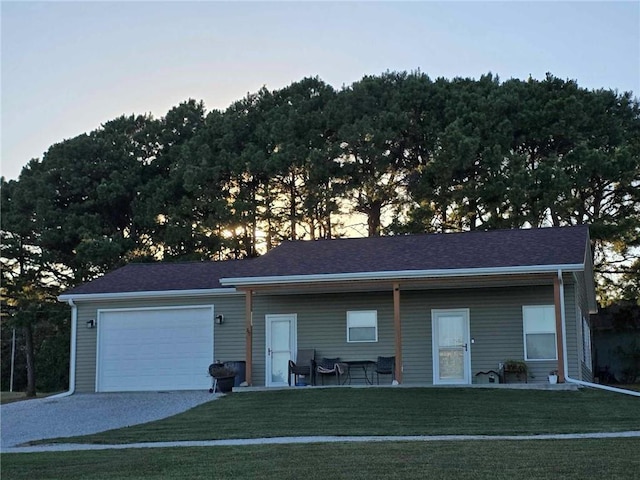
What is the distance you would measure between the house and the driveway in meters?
1.34

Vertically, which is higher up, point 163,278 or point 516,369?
point 163,278

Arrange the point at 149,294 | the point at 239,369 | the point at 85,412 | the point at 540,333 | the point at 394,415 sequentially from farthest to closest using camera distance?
the point at 149,294 → the point at 239,369 → the point at 540,333 → the point at 85,412 → the point at 394,415

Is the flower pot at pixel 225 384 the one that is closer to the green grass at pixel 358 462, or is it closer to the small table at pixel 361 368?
the small table at pixel 361 368

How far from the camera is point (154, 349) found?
862 inches

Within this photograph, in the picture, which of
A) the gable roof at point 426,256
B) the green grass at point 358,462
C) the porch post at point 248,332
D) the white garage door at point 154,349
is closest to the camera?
the green grass at point 358,462

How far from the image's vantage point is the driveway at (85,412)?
50.2ft

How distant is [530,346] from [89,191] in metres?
21.5

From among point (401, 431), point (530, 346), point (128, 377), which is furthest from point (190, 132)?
point (401, 431)

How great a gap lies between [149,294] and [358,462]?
12545 millimetres

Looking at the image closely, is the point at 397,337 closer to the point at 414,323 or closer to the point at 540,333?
the point at 414,323

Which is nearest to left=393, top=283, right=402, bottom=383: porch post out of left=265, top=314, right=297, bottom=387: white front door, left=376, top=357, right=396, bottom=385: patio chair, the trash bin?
left=376, top=357, right=396, bottom=385: patio chair

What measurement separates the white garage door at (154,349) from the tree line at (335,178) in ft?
33.1

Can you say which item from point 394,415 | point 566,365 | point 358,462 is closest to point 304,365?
point 394,415

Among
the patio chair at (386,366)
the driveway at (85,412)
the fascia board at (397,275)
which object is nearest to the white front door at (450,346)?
the patio chair at (386,366)
